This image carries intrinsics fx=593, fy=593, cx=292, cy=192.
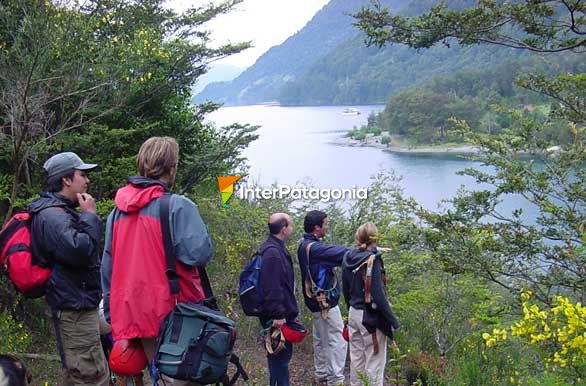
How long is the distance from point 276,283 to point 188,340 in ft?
5.26

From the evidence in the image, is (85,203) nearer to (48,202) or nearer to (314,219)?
(48,202)

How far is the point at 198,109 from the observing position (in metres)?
8.88

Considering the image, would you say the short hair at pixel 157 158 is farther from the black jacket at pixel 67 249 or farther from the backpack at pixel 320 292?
the backpack at pixel 320 292

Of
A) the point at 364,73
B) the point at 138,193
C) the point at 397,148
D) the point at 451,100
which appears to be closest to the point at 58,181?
the point at 138,193

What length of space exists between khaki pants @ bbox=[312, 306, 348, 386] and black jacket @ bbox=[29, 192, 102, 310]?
2142 mm

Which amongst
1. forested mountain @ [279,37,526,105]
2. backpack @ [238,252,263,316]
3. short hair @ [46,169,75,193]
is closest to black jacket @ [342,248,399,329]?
backpack @ [238,252,263,316]

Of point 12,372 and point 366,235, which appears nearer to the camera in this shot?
point 12,372

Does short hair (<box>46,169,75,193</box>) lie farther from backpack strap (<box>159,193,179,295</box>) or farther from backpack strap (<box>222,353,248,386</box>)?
backpack strap (<box>222,353,248,386</box>)

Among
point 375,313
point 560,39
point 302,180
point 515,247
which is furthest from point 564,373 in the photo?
point 302,180

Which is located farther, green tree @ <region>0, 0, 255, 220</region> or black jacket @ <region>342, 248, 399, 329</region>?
green tree @ <region>0, 0, 255, 220</region>

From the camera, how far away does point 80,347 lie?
339cm

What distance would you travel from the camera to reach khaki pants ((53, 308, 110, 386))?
11.0 ft

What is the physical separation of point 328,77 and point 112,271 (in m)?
83.7

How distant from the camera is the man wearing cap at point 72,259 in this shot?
3.10 m
